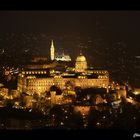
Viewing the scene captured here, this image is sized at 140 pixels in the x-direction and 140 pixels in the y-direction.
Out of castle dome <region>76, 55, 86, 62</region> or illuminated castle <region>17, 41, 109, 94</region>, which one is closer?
castle dome <region>76, 55, 86, 62</region>

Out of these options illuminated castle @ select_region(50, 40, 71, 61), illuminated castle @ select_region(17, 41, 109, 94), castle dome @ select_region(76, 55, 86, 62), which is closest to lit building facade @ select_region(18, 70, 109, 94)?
illuminated castle @ select_region(17, 41, 109, 94)

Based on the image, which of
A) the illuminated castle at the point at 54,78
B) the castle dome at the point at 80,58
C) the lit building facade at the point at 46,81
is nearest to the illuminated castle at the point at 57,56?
the illuminated castle at the point at 54,78

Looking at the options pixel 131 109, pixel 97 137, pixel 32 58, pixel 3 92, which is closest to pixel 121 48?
pixel 131 109

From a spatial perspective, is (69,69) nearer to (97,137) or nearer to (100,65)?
(100,65)

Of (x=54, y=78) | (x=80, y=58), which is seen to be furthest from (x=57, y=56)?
(x=54, y=78)

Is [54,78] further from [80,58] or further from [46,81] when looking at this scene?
[80,58]

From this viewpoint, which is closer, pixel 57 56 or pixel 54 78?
pixel 57 56

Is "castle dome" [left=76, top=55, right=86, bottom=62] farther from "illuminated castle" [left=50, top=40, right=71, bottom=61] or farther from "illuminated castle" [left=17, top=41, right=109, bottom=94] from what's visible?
"illuminated castle" [left=17, top=41, right=109, bottom=94]

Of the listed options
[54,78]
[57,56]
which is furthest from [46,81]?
[57,56]

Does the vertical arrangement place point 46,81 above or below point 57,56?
below

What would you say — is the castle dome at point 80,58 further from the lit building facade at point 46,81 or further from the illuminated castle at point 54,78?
the lit building facade at point 46,81

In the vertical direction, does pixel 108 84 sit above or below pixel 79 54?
below
